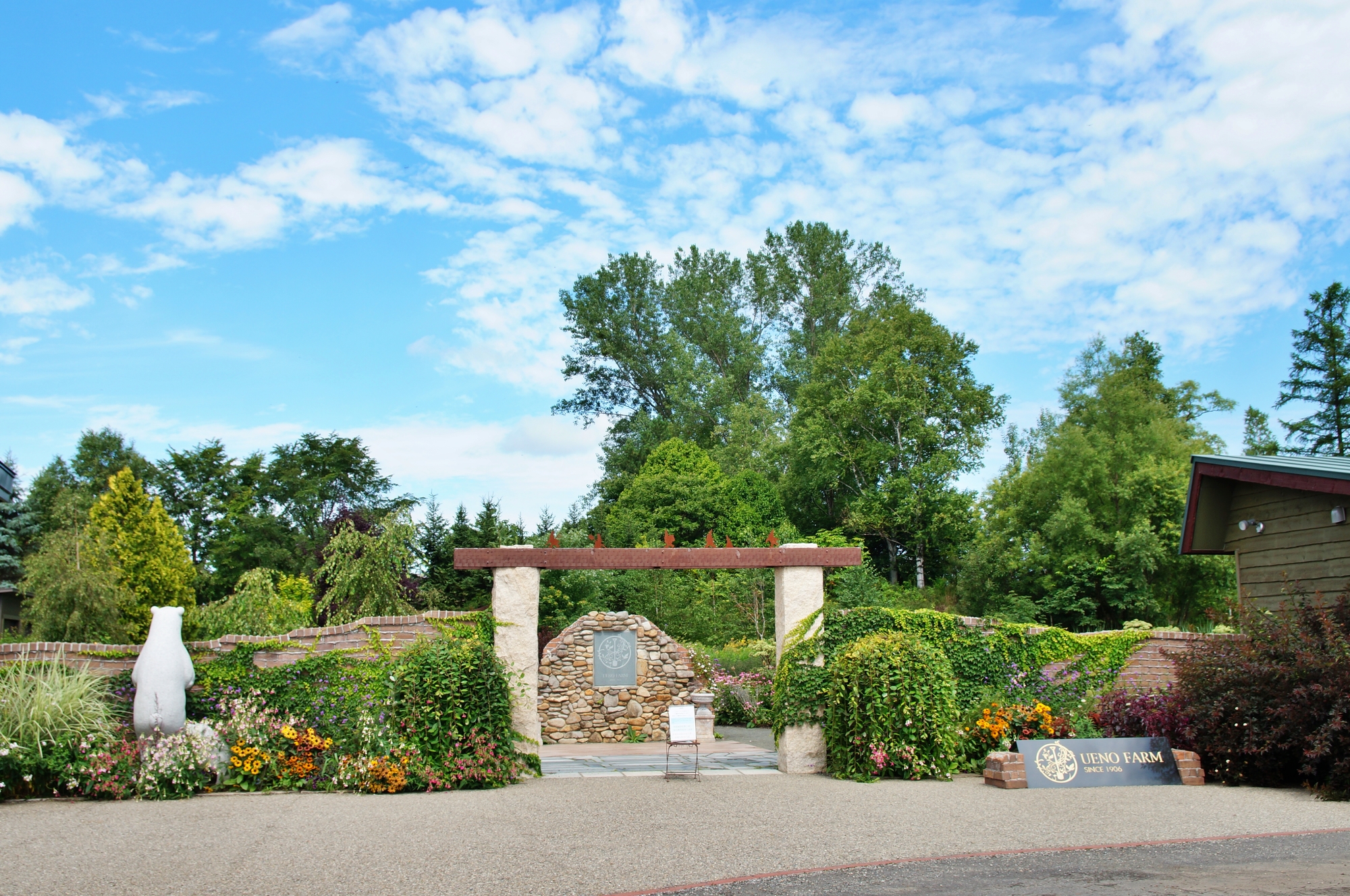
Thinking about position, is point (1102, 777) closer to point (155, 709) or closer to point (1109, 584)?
point (155, 709)

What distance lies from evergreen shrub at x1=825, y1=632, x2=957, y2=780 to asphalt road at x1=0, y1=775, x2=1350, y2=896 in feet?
1.18

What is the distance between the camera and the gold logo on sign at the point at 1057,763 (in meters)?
8.73

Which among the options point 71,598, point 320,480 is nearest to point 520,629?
point 71,598

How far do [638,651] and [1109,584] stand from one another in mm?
13729

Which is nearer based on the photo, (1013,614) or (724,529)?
(1013,614)

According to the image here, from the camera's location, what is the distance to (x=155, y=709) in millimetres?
8289

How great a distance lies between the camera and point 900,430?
2673 cm

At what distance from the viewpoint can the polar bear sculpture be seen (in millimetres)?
8312

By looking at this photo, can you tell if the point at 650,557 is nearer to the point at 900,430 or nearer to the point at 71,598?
the point at 71,598

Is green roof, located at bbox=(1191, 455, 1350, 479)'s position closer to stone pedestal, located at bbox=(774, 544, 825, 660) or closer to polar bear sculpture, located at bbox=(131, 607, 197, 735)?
stone pedestal, located at bbox=(774, 544, 825, 660)

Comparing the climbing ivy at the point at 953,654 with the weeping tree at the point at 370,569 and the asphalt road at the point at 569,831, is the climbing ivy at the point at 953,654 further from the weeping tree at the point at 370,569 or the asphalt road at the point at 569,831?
the weeping tree at the point at 370,569

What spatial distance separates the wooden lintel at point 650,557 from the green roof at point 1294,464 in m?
5.08

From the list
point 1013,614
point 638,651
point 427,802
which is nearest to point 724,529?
point 1013,614

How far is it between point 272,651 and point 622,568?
3686 millimetres
